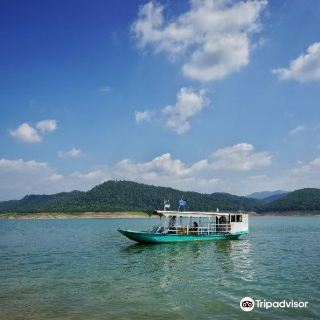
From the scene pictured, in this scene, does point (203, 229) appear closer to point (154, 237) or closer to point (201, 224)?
point (201, 224)

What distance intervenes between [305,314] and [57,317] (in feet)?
40.3

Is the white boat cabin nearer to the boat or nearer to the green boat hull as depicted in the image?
the boat

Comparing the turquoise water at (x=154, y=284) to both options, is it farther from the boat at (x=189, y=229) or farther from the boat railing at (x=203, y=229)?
the boat railing at (x=203, y=229)

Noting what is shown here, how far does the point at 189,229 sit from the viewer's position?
5428 cm

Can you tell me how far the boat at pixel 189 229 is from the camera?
49.8m

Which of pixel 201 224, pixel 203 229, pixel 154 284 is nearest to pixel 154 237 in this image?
pixel 201 224

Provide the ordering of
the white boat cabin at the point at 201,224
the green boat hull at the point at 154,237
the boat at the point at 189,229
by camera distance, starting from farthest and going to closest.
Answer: the white boat cabin at the point at 201,224 → the boat at the point at 189,229 → the green boat hull at the point at 154,237

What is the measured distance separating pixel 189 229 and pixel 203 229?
490 cm

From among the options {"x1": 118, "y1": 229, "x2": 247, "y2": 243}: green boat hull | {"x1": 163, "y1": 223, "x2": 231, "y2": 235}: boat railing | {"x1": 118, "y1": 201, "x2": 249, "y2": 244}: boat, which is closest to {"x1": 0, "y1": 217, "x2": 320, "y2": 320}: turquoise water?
{"x1": 118, "y1": 229, "x2": 247, "y2": 243}: green boat hull

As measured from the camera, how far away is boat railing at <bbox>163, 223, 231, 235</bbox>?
5220 cm

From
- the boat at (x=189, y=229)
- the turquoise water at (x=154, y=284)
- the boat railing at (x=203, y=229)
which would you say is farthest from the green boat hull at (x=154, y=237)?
the turquoise water at (x=154, y=284)

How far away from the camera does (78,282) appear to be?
27281 millimetres

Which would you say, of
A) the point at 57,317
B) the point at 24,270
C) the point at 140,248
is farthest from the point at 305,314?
the point at 140,248

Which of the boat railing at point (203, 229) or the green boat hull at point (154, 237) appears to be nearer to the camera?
the green boat hull at point (154, 237)
